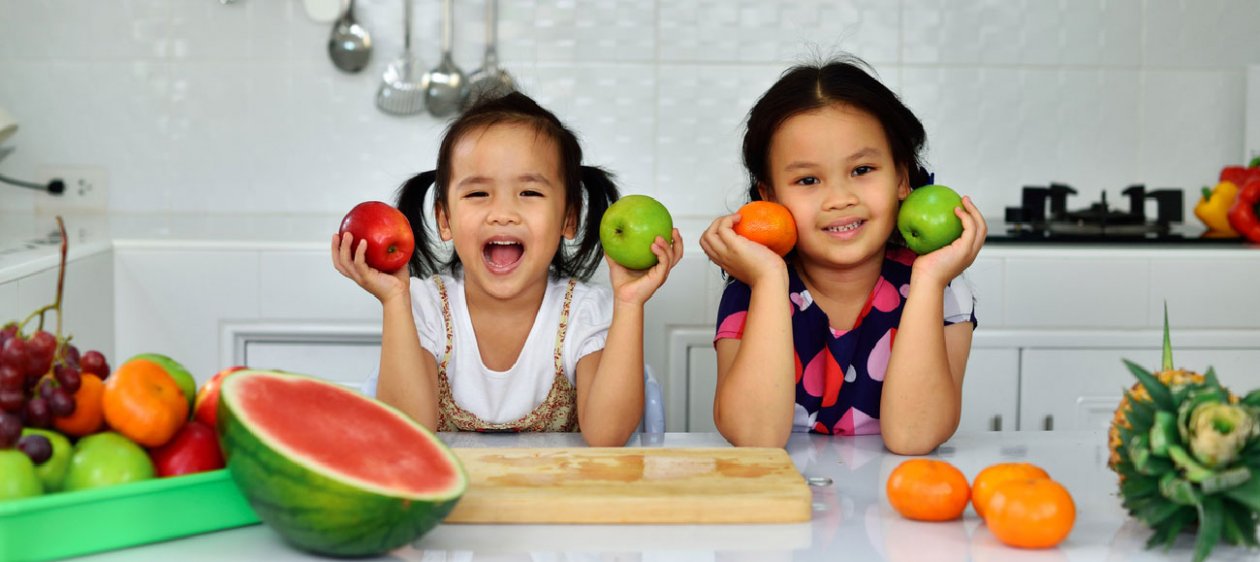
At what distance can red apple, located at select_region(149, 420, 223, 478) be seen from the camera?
0.89 meters

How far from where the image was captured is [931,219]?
141 cm

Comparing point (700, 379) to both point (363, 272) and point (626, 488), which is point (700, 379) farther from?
point (626, 488)

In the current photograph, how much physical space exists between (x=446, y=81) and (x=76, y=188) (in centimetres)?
86

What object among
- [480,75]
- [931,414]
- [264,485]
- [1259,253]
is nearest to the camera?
[264,485]

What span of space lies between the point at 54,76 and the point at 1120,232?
227 centimetres

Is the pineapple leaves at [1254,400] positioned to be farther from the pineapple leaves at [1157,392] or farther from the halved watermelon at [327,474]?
the halved watermelon at [327,474]

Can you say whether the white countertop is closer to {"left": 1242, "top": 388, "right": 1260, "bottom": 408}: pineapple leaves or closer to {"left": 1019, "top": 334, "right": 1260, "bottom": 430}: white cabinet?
{"left": 1242, "top": 388, "right": 1260, "bottom": 408}: pineapple leaves

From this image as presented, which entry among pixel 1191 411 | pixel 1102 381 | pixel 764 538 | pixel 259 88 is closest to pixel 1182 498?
pixel 1191 411

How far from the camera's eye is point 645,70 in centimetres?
280

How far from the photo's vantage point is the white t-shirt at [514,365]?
1.75 m

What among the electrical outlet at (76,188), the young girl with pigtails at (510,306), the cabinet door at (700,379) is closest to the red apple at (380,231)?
the young girl with pigtails at (510,306)

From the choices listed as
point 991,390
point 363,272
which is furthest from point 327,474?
point 991,390

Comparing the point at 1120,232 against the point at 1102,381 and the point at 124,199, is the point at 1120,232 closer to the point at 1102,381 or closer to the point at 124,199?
the point at 1102,381

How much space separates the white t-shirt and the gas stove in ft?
3.00
